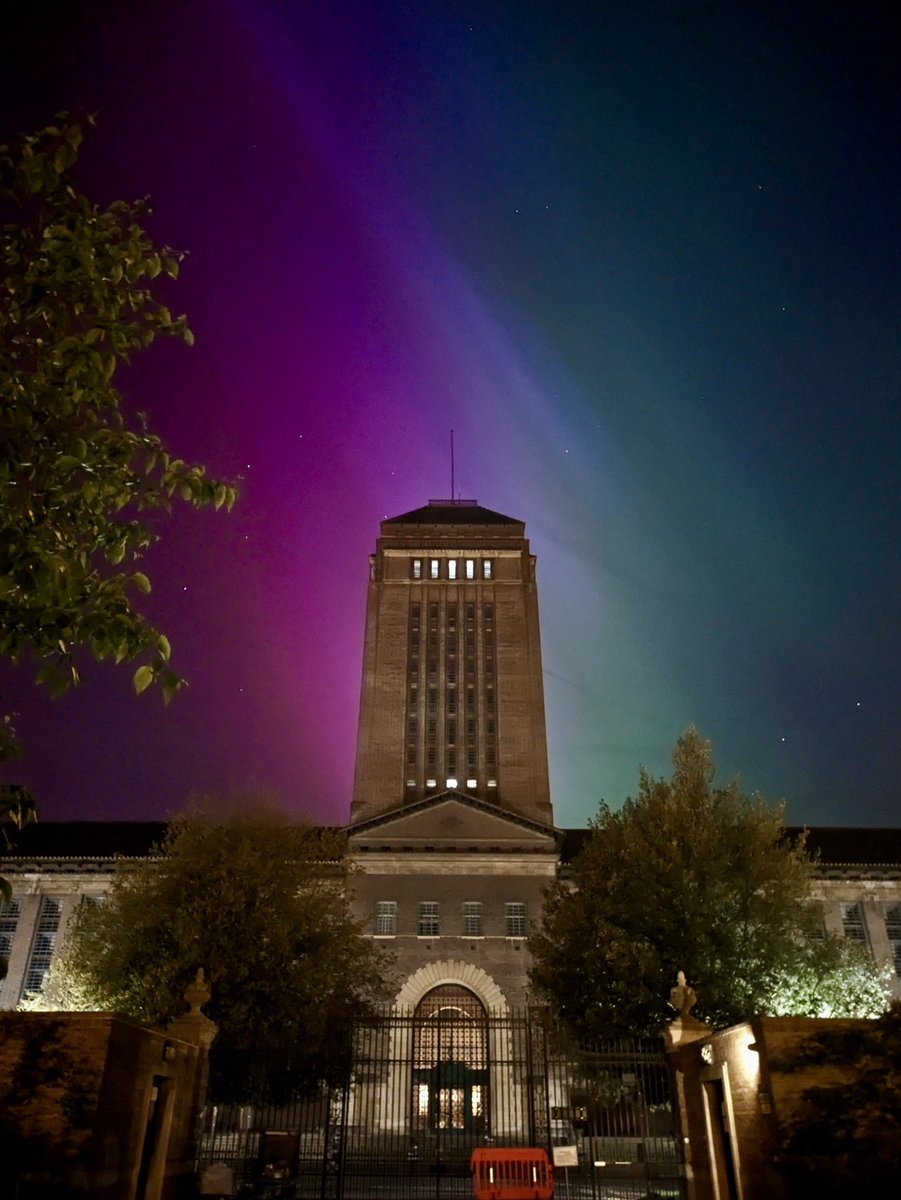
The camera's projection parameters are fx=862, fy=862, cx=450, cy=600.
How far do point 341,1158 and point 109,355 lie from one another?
16.9m

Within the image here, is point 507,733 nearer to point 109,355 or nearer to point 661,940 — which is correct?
point 661,940

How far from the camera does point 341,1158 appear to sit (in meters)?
17.5

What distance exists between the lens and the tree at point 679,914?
2728cm

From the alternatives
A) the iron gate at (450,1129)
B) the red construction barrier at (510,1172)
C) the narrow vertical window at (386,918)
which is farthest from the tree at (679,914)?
the narrow vertical window at (386,918)

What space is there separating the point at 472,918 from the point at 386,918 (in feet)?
16.6

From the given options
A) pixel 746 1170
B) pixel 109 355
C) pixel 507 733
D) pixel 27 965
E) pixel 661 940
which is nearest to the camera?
pixel 109 355

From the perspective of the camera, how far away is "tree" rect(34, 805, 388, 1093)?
1104 inches

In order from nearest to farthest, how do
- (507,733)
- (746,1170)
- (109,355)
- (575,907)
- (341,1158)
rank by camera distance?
1. (109,355)
2. (746,1170)
3. (341,1158)
4. (575,907)
5. (507,733)

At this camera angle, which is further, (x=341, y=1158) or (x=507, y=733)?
(x=507, y=733)

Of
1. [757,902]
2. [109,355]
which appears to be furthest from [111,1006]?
[109,355]

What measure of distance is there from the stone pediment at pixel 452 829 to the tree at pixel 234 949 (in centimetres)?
1955

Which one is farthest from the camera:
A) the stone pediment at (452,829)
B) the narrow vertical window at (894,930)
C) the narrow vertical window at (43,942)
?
the stone pediment at (452,829)

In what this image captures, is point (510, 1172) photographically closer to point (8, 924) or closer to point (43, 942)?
point (43, 942)

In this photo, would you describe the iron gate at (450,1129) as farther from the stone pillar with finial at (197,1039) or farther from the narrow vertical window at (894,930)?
the narrow vertical window at (894,930)
